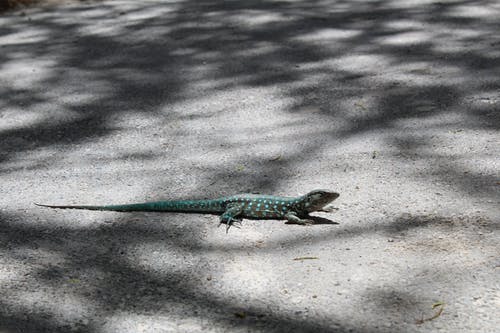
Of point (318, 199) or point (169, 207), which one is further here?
point (169, 207)

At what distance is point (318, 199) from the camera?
384 cm

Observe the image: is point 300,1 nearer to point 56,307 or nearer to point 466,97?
point 466,97

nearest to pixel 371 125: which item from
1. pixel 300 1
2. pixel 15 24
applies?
pixel 300 1

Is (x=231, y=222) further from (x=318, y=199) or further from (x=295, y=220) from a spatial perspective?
(x=318, y=199)

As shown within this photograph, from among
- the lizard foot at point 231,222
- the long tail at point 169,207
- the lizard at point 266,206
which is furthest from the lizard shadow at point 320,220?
the long tail at point 169,207

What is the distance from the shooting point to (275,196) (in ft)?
13.1

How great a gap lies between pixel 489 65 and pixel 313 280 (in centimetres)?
355

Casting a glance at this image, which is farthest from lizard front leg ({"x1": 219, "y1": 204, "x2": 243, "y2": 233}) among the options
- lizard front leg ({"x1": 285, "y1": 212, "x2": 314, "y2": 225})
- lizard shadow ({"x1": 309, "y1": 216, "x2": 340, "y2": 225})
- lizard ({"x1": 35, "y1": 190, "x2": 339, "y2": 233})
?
lizard shadow ({"x1": 309, "y1": 216, "x2": 340, "y2": 225})

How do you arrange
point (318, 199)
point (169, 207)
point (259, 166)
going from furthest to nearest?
point (259, 166), point (169, 207), point (318, 199)

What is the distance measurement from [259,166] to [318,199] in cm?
85

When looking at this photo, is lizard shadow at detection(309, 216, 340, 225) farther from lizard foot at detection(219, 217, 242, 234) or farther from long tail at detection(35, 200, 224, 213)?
long tail at detection(35, 200, 224, 213)

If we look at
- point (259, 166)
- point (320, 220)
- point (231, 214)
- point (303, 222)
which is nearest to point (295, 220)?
point (303, 222)

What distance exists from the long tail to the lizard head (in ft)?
1.52

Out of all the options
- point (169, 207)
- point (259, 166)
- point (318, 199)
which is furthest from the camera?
point (259, 166)
